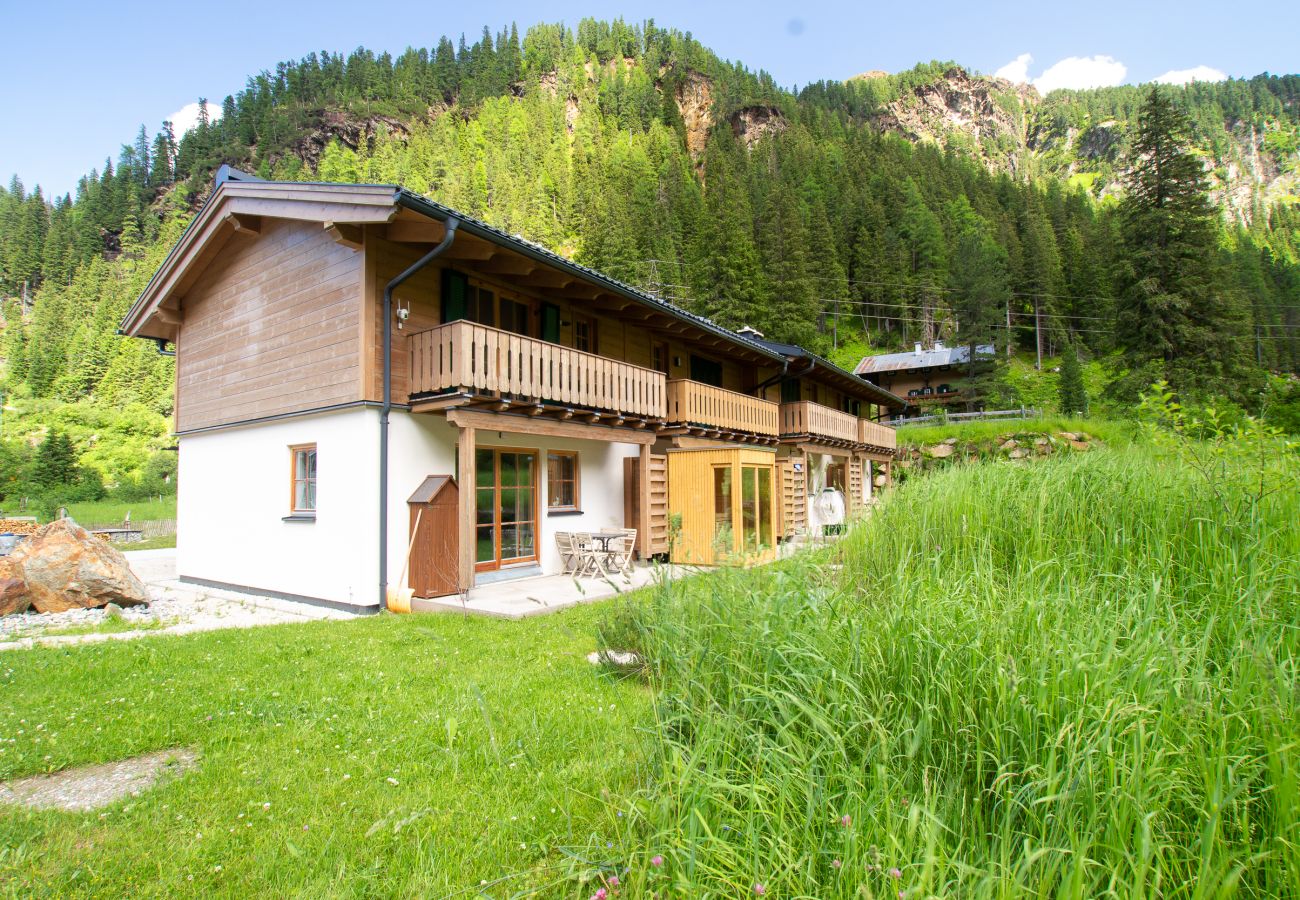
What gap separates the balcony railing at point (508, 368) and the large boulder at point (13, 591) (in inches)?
233

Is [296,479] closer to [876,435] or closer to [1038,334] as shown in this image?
[876,435]

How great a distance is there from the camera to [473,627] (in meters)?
7.05

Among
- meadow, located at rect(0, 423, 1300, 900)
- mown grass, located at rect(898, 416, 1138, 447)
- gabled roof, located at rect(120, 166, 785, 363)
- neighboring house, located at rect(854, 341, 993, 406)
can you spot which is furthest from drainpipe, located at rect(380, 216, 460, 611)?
neighboring house, located at rect(854, 341, 993, 406)

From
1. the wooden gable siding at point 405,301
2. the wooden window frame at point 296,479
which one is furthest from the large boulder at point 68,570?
the wooden gable siding at point 405,301

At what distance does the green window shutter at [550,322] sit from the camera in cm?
1197

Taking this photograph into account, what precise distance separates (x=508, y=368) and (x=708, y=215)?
49703 millimetres

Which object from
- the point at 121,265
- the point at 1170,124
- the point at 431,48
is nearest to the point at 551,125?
the point at 431,48

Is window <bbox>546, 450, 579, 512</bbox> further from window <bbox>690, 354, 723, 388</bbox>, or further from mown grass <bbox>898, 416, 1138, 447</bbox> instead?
mown grass <bbox>898, 416, 1138, 447</bbox>

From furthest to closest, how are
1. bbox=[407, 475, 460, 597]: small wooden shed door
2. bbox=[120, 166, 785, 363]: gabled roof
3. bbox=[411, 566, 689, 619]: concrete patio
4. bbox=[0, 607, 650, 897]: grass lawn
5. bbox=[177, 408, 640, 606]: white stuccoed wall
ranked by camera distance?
bbox=[177, 408, 640, 606]: white stuccoed wall < bbox=[407, 475, 460, 597]: small wooden shed door < bbox=[120, 166, 785, 363]: gabled roof < bbox=[411, 566, 689, 619]: concrete patio < bbox=[0, 607, 650, 897]: grass lawn

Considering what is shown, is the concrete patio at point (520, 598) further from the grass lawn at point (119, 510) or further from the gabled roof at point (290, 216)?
the grass lawn at point (119, 510)

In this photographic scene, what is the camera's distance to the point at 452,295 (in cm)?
1038

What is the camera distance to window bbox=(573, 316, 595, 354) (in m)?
13.0

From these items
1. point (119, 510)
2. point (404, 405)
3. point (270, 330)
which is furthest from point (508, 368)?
point (119, 510)

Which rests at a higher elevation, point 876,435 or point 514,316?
point 514,316
